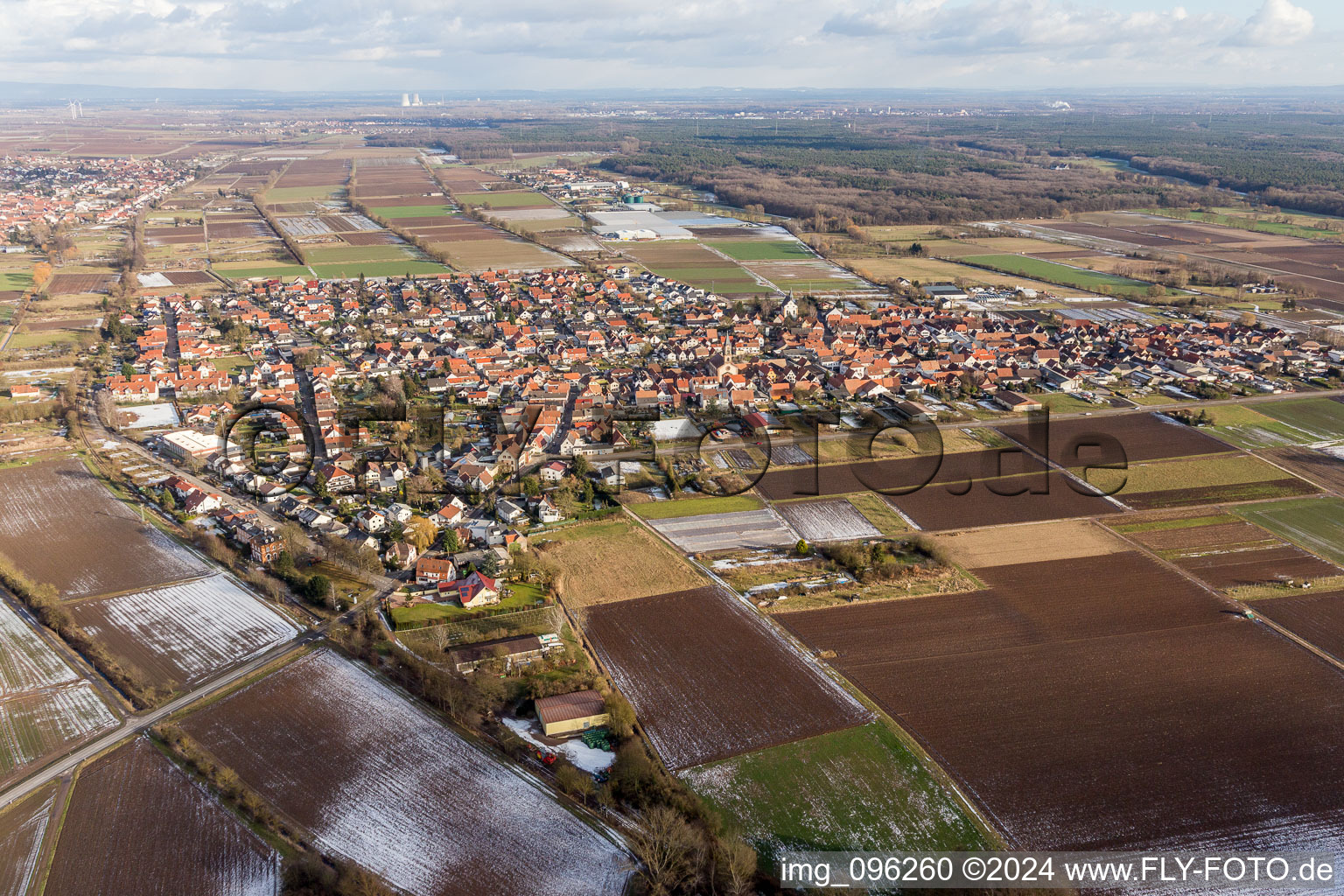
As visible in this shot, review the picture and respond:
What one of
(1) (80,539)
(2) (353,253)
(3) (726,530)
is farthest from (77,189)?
(3) (726,530)

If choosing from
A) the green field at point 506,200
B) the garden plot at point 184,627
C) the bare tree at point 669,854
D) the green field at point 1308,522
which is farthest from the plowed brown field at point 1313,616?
the green field at point 506,200

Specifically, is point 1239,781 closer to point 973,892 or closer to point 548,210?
point 973,892

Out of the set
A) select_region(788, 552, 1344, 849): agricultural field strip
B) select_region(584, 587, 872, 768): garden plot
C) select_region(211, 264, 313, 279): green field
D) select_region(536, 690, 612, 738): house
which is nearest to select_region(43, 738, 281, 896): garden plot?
select_region(536, 690, 612, 738): house

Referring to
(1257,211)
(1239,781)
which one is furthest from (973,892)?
(1257,211)

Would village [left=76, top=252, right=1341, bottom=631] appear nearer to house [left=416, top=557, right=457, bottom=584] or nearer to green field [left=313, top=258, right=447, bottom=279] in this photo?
house [left=416, top=557, right=457, bottom=584]

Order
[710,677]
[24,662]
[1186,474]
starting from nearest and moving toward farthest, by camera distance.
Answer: [710,677]
[24,662]
[1186,474]

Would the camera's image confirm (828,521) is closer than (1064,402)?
Yes

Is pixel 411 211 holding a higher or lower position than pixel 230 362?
higher

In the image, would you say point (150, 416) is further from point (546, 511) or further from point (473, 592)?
point (473, 592)
